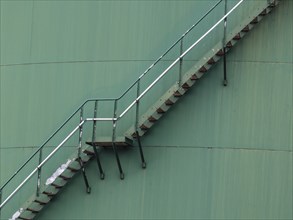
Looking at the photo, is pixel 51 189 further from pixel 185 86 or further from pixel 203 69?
pixel 203 69

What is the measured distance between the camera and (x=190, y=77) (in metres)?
18.5

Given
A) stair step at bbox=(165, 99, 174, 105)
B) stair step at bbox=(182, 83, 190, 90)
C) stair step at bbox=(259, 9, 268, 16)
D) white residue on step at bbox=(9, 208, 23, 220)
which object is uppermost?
stair step at bbox=(259, 9, 268, 16)

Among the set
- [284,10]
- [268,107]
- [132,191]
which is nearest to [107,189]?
[132,191]

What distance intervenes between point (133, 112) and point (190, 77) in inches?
45.4

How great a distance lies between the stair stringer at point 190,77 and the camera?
1855cm

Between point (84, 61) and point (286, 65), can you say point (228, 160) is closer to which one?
point (286, 65)

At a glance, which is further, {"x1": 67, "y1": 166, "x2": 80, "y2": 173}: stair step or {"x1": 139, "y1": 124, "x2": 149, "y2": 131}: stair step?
{"x1": 67, "y1": 166, "x2": 80, "y2": 173}: stair step

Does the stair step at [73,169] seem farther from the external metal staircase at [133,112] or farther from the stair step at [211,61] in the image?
the stair step at [211,61]

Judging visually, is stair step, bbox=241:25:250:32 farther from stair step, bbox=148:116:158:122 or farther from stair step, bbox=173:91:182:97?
stair step, bbox=148:116:158:122

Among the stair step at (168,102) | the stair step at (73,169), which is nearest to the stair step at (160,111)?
the stair step at (168,102)

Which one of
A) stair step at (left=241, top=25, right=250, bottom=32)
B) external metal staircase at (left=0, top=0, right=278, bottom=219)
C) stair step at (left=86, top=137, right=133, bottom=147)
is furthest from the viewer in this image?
stair step at (left=241, top=25, right=250, bottom=32)

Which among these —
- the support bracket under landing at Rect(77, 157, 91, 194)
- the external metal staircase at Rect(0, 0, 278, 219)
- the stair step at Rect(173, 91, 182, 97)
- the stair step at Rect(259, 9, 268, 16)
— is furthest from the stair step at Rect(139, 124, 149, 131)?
the stair step at Rect(259, 9, 268, 16)

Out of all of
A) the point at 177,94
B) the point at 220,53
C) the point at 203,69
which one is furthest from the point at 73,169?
the point at 220,53

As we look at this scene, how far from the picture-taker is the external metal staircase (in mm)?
18547
